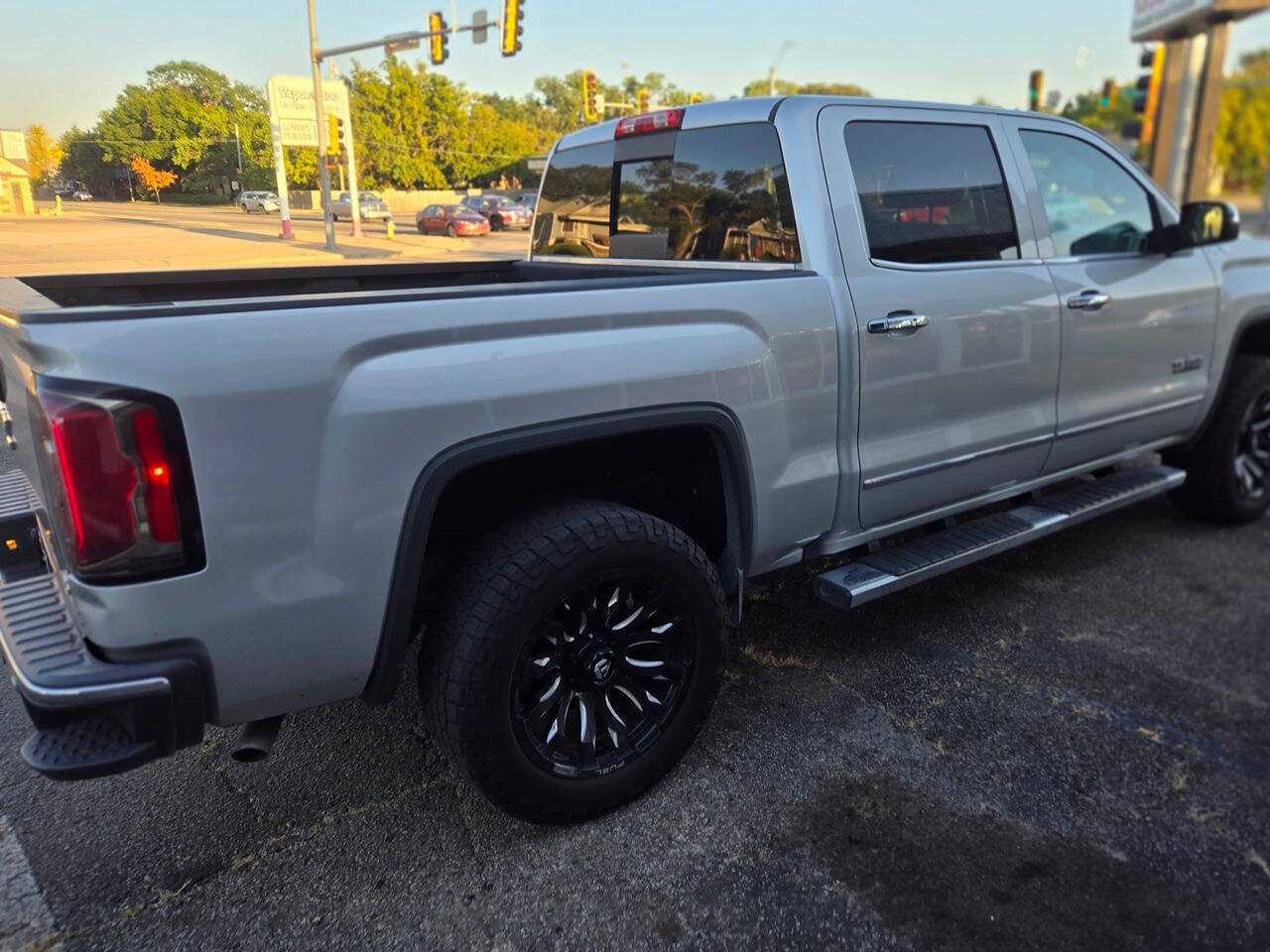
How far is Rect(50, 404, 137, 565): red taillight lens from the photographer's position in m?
1.62

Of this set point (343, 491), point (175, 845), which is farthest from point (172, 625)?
point (175, 845)

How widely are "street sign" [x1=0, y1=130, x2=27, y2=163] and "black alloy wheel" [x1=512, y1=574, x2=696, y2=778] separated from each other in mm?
3092

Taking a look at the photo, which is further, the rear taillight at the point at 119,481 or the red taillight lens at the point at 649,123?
the red taillight lens at the point at 649,123

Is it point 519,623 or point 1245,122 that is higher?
point 1245,122

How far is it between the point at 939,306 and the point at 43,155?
11.6ft

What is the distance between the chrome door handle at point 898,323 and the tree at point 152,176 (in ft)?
8.98

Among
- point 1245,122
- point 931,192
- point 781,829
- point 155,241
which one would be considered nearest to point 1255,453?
point 931,192

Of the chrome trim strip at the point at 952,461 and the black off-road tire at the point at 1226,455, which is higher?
the chrome trim strip at the point at 952,461

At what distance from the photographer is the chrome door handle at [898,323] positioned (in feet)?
8.91

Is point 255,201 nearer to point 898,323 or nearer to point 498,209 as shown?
point 498,209

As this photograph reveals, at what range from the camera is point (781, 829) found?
93.6 inches

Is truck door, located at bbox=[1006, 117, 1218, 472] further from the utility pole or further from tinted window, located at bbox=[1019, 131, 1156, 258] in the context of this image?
the utility pole

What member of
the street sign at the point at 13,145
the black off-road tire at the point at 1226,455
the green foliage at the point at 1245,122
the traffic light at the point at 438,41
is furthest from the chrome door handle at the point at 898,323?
the green foliage at the point at 1245,122

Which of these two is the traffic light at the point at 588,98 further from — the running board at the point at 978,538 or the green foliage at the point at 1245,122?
the green foliage at the point at 1245,122
